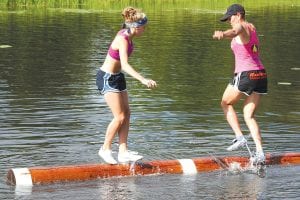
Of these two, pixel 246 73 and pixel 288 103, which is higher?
pixel 246 73

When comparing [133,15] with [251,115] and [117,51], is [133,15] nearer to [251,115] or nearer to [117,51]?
[117,51]

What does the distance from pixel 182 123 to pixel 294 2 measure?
160 ft

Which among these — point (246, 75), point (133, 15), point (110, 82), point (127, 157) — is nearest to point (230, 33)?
point (246, 75)

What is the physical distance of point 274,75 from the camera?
2080cm

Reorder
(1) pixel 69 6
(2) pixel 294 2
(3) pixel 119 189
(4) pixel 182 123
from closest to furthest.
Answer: (3) pixel 119 189
(4) pixel 182 123
(1) pixel 69 6
(2) pixel 294 2

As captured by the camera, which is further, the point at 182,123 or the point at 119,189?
the point at 182,123

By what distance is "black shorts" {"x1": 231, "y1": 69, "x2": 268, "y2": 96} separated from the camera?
10.4m

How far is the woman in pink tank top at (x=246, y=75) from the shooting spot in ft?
33.6

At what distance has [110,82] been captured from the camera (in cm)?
974

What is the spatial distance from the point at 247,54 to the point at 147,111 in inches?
178

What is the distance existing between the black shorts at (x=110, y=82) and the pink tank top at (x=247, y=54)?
1755mm

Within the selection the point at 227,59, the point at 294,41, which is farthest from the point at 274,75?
the point at 294,41

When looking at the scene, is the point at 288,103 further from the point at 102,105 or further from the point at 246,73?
the point at 246,73

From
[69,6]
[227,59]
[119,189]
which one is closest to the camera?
[119,189]
